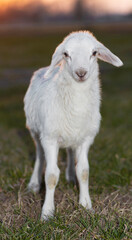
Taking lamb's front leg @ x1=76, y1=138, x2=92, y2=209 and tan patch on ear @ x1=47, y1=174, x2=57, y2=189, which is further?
lamb's front leg @ x1=76, y1=138, x2=92, y2=209

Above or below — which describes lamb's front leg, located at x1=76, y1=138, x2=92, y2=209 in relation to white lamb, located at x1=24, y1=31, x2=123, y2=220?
below

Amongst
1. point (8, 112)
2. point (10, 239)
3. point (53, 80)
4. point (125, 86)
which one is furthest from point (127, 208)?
→ point (125, 86)

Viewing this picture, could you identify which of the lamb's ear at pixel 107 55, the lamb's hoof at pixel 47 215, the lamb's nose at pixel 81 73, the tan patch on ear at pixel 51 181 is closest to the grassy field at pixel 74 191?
the lamb's hoof at pixel 47 215

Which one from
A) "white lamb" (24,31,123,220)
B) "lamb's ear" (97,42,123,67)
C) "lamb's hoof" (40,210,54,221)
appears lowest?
"lamb's hoof" (40,210,54,221)

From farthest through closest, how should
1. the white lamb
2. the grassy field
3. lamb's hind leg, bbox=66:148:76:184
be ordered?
lamb's hind leg, bbox=66:148:76:184 < the white lamb < the grassy field

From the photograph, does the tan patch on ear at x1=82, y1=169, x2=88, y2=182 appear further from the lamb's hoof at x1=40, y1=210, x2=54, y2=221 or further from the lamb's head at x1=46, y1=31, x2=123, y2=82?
the lamb's head at x1=46, y1=31, x2=123, y2=82

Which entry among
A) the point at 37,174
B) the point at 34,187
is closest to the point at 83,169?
the point at 34,187

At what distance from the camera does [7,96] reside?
18.5m

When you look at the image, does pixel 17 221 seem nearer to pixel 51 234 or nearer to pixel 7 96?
pixel 51 234

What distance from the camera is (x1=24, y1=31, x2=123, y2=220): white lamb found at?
158 inches

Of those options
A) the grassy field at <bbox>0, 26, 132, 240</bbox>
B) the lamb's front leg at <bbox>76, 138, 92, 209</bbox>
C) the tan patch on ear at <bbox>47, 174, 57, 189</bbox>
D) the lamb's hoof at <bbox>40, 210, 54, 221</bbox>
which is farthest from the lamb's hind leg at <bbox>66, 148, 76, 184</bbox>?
the lamb's hoof at <bbox>40, 210, 54, 221</bbox>

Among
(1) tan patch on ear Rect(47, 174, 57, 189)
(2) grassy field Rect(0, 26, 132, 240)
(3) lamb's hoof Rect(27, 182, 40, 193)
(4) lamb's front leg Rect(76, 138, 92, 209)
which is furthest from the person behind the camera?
(3) lamb's hoof Rect(27, 182, 40, 193)

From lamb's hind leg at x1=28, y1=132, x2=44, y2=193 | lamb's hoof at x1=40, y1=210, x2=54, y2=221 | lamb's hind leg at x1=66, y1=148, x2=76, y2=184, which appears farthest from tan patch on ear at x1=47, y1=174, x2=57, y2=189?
lamb's hind leg at x1=66, y1=148, x2=76, y2=184

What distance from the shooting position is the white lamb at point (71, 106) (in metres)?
4.01
